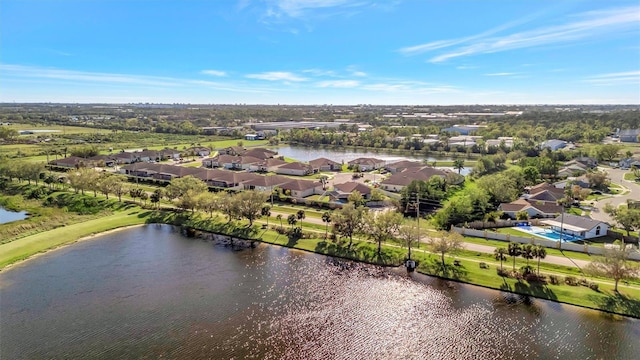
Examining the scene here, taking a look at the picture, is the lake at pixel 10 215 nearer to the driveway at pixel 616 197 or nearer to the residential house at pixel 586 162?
the driveway at pixel 616 197

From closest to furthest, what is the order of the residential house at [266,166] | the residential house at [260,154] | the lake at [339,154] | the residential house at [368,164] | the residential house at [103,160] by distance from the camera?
the residential house at [266,166] → the residential house at [368,164] → the residential house at [103,160] → the residential house at [260,154] → the lake at [339,154]

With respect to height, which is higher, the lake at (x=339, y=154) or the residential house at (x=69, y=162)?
the residential house at (x=69, y=162)

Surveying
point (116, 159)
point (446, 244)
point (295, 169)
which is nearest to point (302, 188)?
point (295, 169)

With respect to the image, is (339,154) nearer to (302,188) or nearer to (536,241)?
(302,188)

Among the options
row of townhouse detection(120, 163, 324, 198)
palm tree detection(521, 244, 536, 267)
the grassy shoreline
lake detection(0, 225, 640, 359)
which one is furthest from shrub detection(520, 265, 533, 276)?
row of townhouse detection(120, 163, 324, 198)

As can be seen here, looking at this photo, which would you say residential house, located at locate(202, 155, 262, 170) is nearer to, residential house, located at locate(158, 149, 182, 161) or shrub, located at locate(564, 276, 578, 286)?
residential house, located at locate(158, 149, 182, 161)

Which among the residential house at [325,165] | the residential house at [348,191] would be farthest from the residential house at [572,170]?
the residential house at [325,165]
